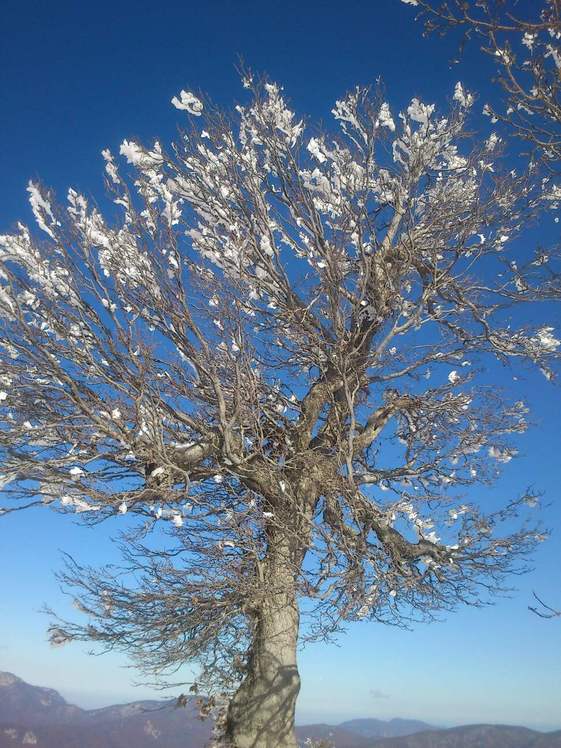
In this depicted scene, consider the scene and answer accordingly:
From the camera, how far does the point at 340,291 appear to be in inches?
269

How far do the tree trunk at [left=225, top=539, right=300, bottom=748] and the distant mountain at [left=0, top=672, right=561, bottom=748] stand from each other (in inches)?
1601

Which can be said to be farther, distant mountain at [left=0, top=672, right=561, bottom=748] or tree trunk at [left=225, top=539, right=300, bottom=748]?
distant mountain at [left=0, top=672, right=561, bottom=748]

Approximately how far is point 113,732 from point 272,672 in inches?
6626

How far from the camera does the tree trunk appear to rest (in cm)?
627

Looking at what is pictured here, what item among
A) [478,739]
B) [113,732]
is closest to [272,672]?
[478,739]

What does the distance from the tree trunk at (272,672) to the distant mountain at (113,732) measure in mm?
40664

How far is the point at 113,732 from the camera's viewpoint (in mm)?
140000

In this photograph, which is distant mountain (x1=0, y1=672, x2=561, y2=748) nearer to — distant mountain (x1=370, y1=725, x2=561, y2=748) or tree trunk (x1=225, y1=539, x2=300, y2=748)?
distant mountain (x1=370, y1=725, x2=561, y2=748)

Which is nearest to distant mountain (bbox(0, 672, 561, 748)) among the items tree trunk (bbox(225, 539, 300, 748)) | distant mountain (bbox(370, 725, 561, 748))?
distant mountain (bbox(370, 725, 561, 748))

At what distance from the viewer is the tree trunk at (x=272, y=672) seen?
20.6ft

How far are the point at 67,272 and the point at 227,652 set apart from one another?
570 cm

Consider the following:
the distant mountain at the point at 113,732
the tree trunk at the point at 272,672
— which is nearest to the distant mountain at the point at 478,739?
the distant mountain at the point at 113,732

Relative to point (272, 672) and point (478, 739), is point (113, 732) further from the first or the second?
point (272, 672)

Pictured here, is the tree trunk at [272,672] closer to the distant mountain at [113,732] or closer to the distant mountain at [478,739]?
the distant mountain at [113,732]
